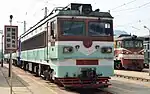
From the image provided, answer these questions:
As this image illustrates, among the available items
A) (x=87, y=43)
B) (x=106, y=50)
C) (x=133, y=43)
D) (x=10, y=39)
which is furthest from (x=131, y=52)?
(x=10, y=39)

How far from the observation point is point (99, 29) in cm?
1608

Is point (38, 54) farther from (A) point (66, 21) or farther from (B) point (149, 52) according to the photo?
(B) point (149, 52)

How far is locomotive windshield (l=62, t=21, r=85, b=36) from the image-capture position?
15.5 metres

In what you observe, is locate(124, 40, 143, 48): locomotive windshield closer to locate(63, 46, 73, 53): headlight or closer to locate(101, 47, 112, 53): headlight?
locate(101, 47, 112, 53): headlight

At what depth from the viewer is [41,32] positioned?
771 inches

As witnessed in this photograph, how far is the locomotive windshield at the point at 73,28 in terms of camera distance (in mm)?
15517

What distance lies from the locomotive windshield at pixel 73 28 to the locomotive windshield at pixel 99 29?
0.38 meters

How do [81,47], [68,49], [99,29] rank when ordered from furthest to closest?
1. [99,29]
2. [81,47]
3. [68,49]

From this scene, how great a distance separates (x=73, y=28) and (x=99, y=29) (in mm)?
1256

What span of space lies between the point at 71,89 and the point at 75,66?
228cm

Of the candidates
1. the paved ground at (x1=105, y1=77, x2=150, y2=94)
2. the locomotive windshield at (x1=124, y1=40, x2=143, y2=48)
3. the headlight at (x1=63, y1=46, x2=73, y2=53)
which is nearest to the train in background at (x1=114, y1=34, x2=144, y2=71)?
the locomotive windshield at (x1=124, y1=40, x2=143, y2=48)

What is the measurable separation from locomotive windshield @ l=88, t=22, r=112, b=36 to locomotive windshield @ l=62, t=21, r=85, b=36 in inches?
14.8

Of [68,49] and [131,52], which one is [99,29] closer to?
[68,49]

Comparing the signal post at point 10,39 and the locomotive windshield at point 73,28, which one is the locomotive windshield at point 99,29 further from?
the signal post at point 10,39
